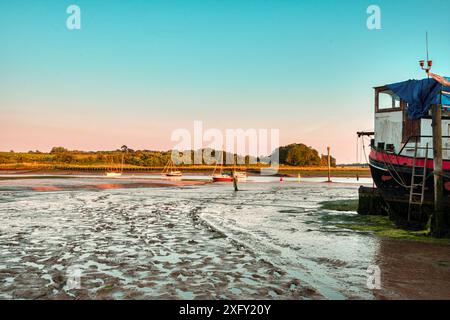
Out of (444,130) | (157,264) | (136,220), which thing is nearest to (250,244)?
(157,264)

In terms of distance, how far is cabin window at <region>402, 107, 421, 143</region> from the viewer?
1955 cm

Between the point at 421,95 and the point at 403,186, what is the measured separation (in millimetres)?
5410

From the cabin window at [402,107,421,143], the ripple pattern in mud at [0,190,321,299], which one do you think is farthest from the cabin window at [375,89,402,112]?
the ripple pattern in mud at [0,190,321,299]

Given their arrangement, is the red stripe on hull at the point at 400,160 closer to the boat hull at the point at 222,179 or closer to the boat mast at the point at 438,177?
the boat mast at the point at 438,177

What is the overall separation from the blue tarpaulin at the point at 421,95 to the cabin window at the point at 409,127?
1.83 ft

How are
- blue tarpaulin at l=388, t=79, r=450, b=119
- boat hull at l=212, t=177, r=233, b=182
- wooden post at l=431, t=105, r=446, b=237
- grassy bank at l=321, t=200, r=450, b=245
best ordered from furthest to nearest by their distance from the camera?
boat hull at l=212, t=177, r=233, b=182
blue tarpaulin at l=388, t=79, r=450, b=119
grassy bank at l=321, t=200, r=450, b=245
wooden post at l=431, t=105, r=446, b=237

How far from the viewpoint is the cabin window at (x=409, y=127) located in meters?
19.5

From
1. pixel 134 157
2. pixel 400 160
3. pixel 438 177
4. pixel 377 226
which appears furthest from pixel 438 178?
pixel 134 157

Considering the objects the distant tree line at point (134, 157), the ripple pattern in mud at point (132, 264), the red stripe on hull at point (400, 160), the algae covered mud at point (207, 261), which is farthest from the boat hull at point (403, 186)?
the distant tree line at point (134, 157)

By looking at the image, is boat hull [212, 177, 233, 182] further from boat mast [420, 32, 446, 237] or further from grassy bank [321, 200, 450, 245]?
boat mast [420, 32, 446, 237]

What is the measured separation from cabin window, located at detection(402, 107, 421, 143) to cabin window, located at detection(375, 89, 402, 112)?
770 mm

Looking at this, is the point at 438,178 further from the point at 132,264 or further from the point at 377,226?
the point at 132,264
